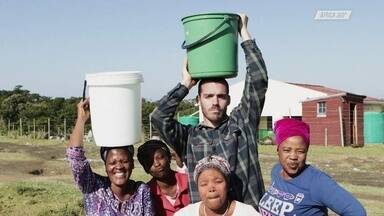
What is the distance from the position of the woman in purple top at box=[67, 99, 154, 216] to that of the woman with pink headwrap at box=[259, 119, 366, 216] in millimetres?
709

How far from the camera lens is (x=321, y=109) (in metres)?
25.7

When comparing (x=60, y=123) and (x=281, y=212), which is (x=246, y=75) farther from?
(x=60, y=123)

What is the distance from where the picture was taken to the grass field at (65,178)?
295 inches

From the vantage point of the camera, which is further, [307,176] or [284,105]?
[284,105]

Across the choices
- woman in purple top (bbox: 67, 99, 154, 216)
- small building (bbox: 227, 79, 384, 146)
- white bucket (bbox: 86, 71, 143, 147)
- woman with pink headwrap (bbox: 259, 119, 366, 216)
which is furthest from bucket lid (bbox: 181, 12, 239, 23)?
small building (bbox: 227, 79, 384, 146)

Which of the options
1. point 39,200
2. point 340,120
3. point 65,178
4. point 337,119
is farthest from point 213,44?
point 337,119

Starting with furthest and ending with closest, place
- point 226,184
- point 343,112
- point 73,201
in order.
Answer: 1. point 343,112
2. point 73,201
3. point 226,184

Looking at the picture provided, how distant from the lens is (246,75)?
3096 mm

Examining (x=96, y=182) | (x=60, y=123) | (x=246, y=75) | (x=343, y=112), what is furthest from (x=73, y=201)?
(x=60, y=123)

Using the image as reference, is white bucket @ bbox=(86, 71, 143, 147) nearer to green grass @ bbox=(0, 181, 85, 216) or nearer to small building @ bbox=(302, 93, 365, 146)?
green grass @ bbox=(0, 181, 85, 216)

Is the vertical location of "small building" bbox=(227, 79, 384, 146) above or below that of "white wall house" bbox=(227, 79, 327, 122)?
below

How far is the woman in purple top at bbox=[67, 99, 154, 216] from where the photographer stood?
3.09 metres

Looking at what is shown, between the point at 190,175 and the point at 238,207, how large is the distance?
17.3 inches

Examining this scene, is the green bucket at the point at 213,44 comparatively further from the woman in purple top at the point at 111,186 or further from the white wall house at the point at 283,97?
the white wall house at the point at 283,97
